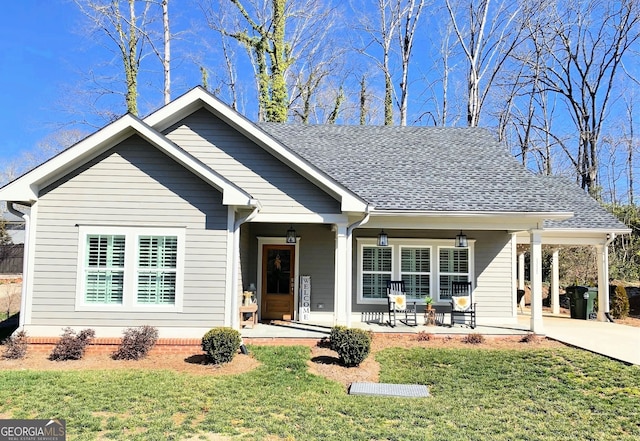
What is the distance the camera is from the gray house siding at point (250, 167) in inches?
372

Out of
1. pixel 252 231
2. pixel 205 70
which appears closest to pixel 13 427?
pixel 252 231

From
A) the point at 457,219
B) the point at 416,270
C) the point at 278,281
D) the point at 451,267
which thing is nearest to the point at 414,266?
the point at 416,270

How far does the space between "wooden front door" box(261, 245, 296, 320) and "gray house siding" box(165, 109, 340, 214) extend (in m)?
2.67

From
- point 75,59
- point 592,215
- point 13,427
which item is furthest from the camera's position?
point 75,59

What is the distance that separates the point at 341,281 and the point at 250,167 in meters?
3.17

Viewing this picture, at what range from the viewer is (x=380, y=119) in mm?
30375

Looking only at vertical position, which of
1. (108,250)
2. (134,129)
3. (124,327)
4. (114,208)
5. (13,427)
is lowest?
(13,427)

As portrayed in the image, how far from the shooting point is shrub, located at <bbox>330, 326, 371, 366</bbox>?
25.0 ft

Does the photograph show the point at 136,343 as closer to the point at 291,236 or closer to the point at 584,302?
the point at 291,236

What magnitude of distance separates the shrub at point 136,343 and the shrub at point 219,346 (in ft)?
3.89

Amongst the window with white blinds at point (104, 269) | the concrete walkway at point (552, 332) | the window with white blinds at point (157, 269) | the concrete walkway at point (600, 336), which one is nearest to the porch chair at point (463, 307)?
the concrete walkway at point (552, 332)

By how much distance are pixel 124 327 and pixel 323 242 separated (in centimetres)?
536

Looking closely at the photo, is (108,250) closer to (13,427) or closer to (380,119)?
(13,427)

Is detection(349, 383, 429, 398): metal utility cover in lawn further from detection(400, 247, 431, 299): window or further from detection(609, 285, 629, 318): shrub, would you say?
detection(609, 285, 629, 318): shrub
